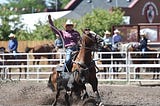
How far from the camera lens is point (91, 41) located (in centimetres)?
1090

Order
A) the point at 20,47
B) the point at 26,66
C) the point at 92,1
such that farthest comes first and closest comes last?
the point at 92,1
the point at 20,47
the point at 26,66

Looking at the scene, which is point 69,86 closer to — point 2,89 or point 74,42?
point 74,42

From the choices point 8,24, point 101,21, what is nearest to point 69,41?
point 101,21

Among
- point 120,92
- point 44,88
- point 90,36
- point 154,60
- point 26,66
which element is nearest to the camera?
point 90,36

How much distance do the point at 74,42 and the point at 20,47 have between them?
24.8m

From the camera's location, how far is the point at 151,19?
55.3 meters

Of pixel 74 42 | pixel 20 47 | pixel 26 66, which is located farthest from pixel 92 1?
pixel 74 42

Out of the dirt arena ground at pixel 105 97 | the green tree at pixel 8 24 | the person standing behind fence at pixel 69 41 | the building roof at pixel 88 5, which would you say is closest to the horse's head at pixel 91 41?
the person standing behind fence at pixel 69 41

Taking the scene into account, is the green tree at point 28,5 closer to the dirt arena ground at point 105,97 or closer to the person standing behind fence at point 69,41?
the dirt arena ground at point 105,97

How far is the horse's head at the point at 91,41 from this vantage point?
35.7ft

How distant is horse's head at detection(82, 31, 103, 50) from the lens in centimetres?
1089

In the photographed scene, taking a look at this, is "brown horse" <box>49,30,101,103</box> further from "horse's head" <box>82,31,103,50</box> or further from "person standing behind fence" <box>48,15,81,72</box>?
"person standing behind fence" <box>48,15,81,72</box>

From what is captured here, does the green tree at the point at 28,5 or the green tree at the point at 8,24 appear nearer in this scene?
the green tree at the point at 8,24

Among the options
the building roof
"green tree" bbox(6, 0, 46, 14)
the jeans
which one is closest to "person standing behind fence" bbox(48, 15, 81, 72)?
the jeans
